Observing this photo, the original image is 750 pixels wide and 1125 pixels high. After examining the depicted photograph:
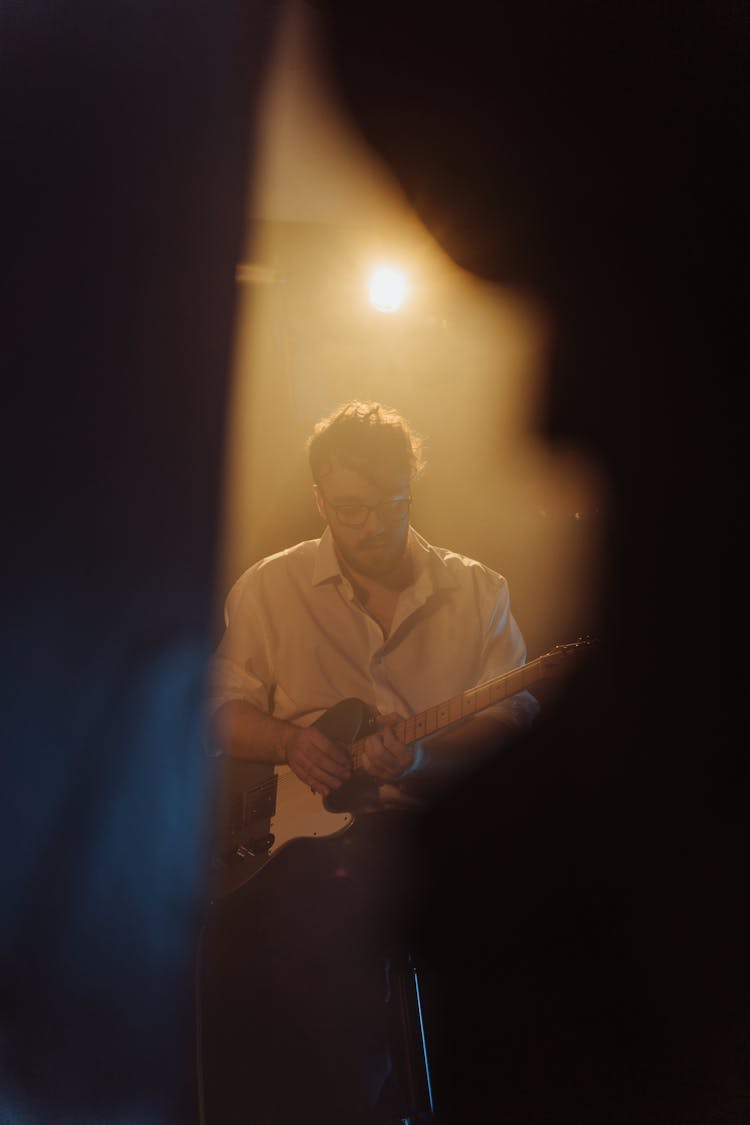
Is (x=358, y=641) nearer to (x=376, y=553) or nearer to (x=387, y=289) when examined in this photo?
(x=376, y=553)

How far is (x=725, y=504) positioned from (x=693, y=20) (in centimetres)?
117

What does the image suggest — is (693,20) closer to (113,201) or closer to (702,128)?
(702,128)

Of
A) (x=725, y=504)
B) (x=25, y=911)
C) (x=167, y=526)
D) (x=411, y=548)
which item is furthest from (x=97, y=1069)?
(x=725, y=504)

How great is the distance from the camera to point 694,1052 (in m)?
1.47

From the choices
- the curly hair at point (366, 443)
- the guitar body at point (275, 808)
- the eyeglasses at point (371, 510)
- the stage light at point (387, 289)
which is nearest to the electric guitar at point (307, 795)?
the guitar body at point (275, 808)

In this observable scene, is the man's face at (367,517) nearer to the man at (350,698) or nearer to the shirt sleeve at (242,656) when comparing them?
the man at (350,698)

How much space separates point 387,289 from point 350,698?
3.65ft

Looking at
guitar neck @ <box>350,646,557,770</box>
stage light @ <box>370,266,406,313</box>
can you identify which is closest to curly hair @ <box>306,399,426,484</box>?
stage light @ <box>370,266,406,313</box>

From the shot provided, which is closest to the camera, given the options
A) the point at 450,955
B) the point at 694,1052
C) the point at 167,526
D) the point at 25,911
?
the point at 694,1052

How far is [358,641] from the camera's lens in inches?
63.4

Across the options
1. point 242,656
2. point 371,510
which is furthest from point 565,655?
point 242,656

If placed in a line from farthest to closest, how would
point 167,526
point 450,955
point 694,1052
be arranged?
point 167,526
point 450,955
point 694,1052

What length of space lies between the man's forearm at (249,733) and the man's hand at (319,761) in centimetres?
4

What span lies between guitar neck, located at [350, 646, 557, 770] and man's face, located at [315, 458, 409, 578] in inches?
14.0
